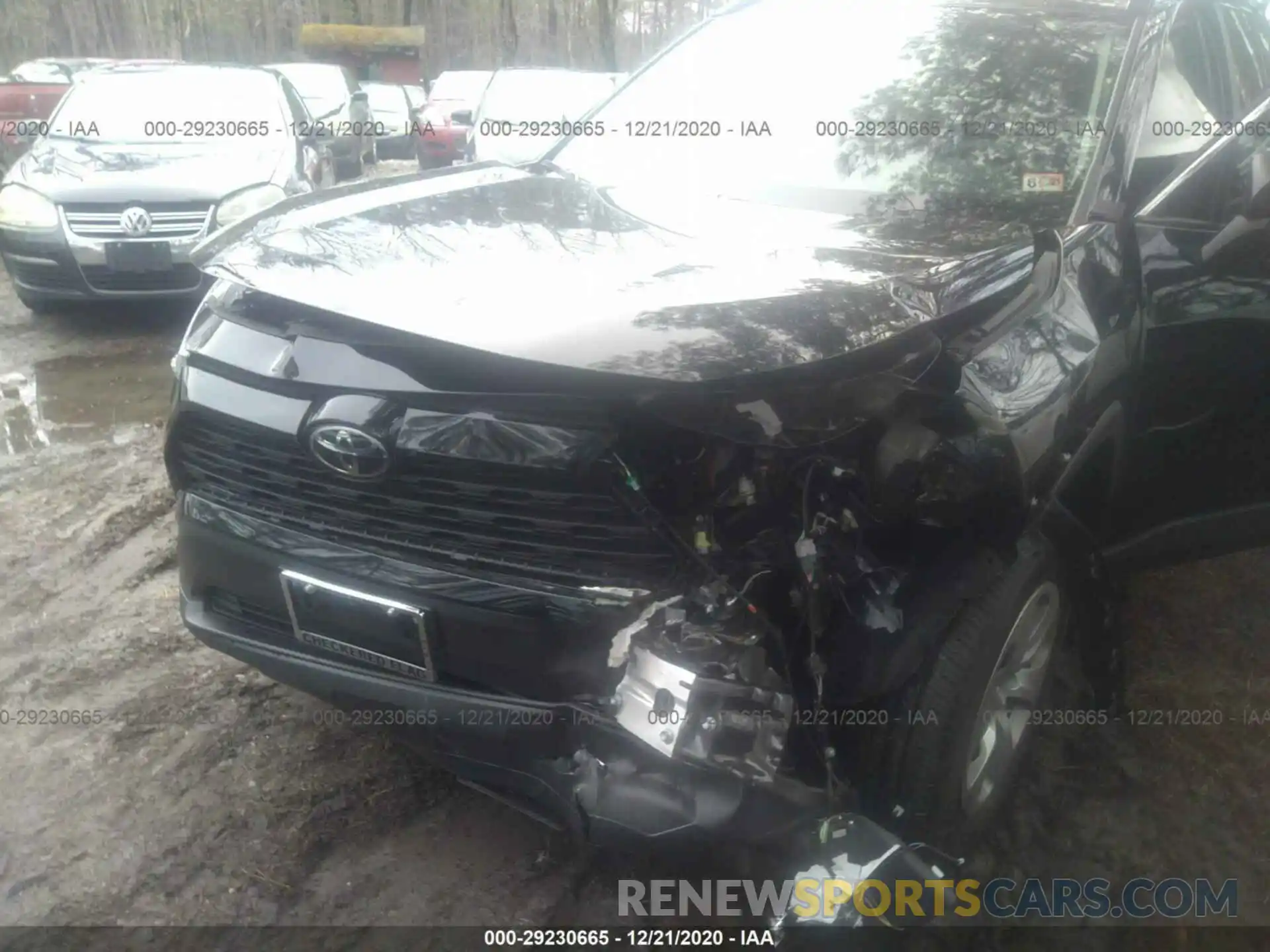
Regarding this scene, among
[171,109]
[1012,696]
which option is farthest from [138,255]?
[1012,696]

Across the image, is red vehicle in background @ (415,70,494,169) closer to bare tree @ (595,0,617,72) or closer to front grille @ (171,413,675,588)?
bare tree @ (595,0,617,72)

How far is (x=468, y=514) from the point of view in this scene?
6.00 ft

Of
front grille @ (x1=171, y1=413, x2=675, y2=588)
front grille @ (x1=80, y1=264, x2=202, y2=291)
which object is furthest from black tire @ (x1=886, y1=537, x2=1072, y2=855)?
front grille @ (x1=80, y1=264, x2=202, y2=291)

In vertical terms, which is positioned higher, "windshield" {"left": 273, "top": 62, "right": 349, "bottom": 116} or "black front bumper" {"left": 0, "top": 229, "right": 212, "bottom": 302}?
"windshield" {"left": 273, "top": 62, "right": 349, "bottom": 116}

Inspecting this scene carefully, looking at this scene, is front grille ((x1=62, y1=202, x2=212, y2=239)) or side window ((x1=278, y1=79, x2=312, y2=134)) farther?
side window ((x1=278, y1=79, x2=312, y2=134))

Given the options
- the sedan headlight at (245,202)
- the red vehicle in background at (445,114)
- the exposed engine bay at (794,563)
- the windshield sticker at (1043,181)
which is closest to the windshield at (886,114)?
the windshield sticker at (1043,181)

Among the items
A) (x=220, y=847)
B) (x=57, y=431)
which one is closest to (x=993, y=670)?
(x=220, y=847)

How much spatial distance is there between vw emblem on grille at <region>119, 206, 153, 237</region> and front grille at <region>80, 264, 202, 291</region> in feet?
0.78

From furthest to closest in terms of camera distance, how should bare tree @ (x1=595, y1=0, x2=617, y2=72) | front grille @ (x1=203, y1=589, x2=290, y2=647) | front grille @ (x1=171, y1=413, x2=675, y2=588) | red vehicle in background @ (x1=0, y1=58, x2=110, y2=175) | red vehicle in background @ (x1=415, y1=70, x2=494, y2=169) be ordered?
bare tree @ (x1=595, y1=0, x2=617, y2=72) < red vehicle in background @ (x1=415, y1=70, x2=494, y2=169) < red vehicle in background @ (x1=0, y1=58, x2=110, y2=175) < front grille @ (x1=203, y1=589, x2=290, y2=647) < front grille @ (x1=171, y1=413, x2=675, y2=588)

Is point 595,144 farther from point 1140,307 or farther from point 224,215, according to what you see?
point 224,215

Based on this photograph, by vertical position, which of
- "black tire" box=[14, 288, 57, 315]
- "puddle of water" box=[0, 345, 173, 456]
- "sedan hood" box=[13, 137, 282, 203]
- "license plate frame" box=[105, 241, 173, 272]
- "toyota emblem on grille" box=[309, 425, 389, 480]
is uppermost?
"sedan hood" box=[13, 137, 282, 203]

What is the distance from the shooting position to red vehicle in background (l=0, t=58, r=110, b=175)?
984cm

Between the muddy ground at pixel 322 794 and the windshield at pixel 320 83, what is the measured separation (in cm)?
1033

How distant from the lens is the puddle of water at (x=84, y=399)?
468 centimetres
